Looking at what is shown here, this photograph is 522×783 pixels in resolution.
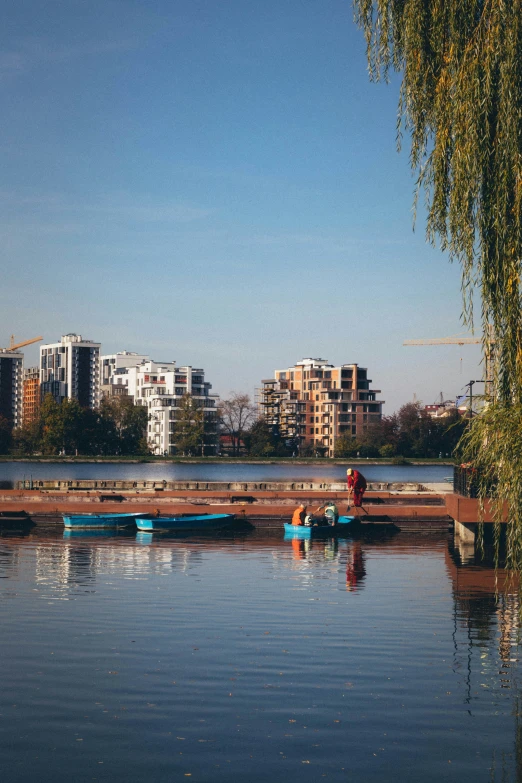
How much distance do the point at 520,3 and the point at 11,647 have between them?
14.9m

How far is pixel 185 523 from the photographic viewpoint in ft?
152

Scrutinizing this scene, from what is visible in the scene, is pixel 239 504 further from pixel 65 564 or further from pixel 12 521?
pixel 65 564

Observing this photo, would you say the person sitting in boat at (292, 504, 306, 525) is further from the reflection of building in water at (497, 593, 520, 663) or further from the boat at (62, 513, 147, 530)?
the reflection of building in water at (497, 593, 520, 663)

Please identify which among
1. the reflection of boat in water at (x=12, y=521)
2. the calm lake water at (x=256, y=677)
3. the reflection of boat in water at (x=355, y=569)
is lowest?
the reflection of boat in water at (x=355, y=569)

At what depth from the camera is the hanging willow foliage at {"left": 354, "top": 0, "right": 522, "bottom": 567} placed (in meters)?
13.0

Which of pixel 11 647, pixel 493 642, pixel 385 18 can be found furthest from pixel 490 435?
pixel 11 647

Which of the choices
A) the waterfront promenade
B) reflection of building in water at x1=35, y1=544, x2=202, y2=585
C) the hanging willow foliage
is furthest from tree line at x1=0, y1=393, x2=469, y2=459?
the hanging willow foliage

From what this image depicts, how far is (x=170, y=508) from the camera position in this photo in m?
49.1

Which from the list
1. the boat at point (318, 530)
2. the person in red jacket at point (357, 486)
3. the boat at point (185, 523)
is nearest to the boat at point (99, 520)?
the boat at point (185, 523)

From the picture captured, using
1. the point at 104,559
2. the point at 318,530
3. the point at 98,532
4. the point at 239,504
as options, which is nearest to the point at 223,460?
the point at 239,504

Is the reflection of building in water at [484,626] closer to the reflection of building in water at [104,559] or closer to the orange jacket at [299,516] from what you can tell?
the reflection of building in water at [104,559]

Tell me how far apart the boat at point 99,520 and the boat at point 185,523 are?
88 centimetres

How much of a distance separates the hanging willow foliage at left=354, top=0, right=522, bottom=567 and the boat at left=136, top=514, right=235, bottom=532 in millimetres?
32544

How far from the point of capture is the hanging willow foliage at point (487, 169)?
13.0 meters
